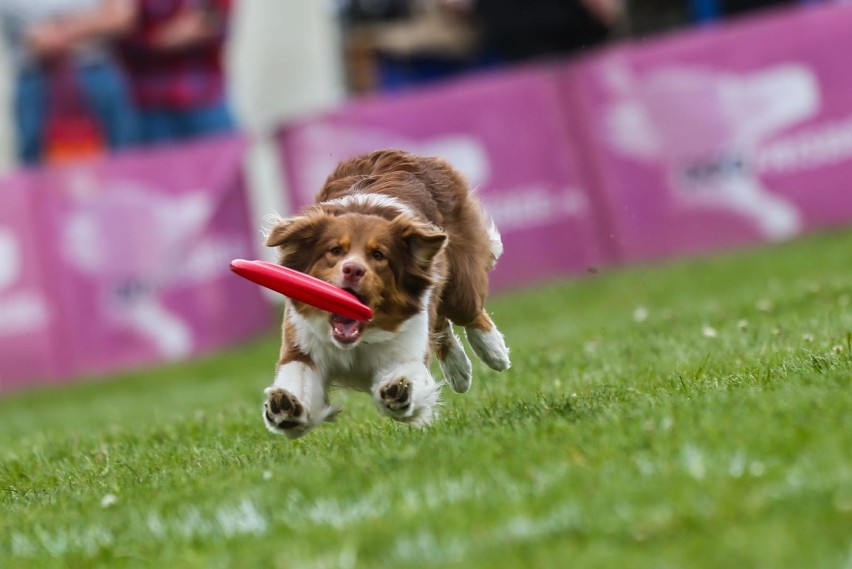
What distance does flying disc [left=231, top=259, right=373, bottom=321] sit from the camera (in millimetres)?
4863

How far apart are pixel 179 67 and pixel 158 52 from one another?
0.21 meters

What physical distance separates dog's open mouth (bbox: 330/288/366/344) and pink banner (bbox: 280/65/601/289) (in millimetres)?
7338

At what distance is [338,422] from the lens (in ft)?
19.9

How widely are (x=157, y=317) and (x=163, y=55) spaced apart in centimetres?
217

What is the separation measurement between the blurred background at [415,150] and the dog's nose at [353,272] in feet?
23.6

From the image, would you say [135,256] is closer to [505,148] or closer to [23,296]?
[23,296]

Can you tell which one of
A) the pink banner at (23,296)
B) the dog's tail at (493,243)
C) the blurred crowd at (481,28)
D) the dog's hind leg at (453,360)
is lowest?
the pink banner at (23,296)

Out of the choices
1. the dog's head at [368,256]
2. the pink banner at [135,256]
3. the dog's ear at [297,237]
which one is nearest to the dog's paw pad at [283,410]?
the dog's head at [368,256]

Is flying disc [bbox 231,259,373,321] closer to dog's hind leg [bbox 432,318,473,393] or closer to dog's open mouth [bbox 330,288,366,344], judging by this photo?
dog's open mouth [bbox 330,288,366,344]

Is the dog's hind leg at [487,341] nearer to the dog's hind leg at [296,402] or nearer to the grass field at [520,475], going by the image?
the grass field at [520,475]

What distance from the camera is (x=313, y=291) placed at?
4.88 metres

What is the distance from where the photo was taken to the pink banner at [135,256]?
1182 cm

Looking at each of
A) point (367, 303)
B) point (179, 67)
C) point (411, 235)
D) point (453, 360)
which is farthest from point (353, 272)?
point (179, 67)

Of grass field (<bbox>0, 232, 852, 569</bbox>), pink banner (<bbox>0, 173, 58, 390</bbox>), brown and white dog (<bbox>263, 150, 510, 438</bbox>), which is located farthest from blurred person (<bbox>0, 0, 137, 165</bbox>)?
brown and white dog (<bbox>263, 150, 510, 438</bbox>)
